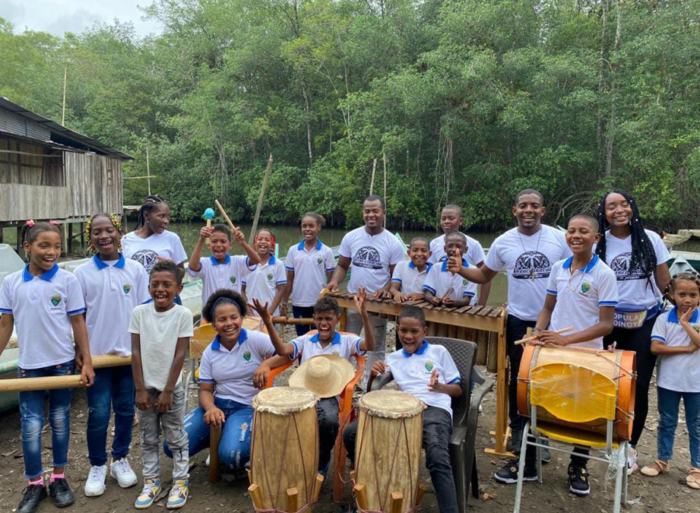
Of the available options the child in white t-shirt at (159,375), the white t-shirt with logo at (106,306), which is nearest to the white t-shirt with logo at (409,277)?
the child in white t-shirt at (159,375)

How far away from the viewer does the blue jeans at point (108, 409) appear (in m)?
3.76

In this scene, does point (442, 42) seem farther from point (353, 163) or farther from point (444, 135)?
point (353, 163)

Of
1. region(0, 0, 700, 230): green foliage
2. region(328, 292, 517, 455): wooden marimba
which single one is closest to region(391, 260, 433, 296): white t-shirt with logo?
region(328, 292, 517, 455): wooden marimba

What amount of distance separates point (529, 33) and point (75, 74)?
1507 inches

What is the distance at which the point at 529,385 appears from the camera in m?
3.29

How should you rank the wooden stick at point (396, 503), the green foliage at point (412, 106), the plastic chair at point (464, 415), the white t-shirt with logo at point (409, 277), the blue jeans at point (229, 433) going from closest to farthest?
the wooden stick at point (396, 503), the plastic chair at point (464, 415), the blue jeans at point (229, 433), the white t-shirt with logo at point (409, 277), the green foliage at point (412, 106)

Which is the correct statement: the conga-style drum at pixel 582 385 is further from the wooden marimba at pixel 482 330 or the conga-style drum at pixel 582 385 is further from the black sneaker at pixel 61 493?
the black sneaker at pixel 61 493

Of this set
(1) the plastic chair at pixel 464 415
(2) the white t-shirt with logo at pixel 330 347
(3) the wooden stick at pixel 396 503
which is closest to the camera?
(3) the wooden stick at pixel 396 503

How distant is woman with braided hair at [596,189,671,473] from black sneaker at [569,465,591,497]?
37 cm

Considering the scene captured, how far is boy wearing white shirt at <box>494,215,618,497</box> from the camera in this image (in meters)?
3.47

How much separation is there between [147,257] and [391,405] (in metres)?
3.01

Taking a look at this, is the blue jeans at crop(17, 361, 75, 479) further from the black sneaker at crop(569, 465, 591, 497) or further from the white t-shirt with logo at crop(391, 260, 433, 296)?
the black sneaker at crop(569, 465, 591, 497)

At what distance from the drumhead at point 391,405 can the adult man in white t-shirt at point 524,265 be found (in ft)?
4.51

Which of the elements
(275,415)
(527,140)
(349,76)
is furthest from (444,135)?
(275,415)
